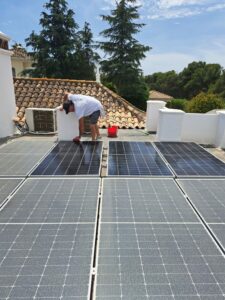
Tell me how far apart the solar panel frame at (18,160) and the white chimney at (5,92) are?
1639 millimetres

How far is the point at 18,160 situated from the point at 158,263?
3.76 meters

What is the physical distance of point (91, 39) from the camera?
34.2 metres

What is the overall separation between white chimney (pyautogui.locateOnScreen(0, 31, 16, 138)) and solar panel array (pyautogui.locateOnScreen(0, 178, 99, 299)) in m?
4.39

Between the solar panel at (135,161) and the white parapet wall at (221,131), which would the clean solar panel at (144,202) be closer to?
the solar panel at (135,161)

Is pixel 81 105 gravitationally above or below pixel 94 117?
above

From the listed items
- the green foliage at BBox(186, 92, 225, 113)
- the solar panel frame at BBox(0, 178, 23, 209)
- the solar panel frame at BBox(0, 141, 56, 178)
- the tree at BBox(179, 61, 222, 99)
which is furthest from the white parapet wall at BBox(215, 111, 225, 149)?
the tree at BBox(179, 61, 222, 99)

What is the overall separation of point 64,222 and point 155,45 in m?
31.4

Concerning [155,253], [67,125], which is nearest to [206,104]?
[67,125]

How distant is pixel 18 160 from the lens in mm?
4941

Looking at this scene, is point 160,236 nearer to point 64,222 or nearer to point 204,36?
point 64,222

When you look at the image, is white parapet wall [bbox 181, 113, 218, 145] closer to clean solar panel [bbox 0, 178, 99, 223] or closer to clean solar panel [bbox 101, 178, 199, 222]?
clean solar panel [bbox 101, 178, 199, 222]

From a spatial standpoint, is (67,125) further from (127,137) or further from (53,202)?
(53,202)

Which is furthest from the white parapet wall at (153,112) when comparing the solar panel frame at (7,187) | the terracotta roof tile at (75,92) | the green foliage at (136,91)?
the green foliage at (136,91)

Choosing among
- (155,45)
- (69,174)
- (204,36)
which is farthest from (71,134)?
(155,45)
